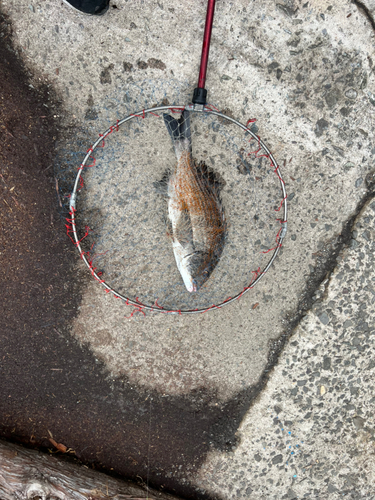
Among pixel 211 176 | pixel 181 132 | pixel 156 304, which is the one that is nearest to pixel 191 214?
pixel 211 176

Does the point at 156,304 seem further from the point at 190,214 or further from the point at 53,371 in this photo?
the point at 53,371

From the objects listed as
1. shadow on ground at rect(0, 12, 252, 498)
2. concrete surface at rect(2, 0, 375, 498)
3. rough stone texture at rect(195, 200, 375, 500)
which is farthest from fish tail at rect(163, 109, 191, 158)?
rough stone texture at rect(195, 200, 375, 500)

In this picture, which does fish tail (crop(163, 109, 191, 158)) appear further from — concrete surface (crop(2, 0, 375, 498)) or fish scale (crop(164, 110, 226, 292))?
concrete surface (crop(2, 0, 375, 498))

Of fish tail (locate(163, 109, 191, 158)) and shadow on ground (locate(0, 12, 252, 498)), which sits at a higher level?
fish tail (locate(163, 109, 191, 158))

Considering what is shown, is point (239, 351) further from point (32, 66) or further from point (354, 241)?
point (32, 66)

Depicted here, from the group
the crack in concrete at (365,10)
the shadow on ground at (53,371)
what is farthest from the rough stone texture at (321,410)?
the crack in concrete at (365,10)
